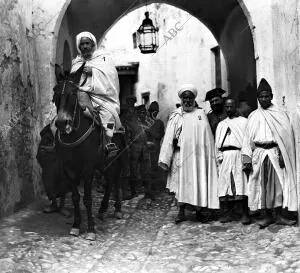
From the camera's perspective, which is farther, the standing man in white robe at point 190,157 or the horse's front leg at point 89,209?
the standing man in white robe at point 190,157

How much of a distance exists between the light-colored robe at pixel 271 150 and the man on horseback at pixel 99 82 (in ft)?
6.36

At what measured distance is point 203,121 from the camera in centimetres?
842

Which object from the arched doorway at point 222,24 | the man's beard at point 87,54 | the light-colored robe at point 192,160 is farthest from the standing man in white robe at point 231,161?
the arched doorway at point 222,24

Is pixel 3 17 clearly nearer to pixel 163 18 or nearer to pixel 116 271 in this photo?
pixel 116 271

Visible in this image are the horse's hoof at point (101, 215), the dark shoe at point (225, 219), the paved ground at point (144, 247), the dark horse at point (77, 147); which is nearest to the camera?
the paved ground at point (144, 247)

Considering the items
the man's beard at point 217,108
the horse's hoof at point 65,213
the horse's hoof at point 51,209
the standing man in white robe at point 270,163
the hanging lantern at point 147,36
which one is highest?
the hanging lantern at point 147,36

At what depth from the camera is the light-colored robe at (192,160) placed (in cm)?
824

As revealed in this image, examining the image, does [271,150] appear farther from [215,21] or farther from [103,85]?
[215,21]

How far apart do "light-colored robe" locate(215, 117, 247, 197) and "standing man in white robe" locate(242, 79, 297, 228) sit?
11.1 inches

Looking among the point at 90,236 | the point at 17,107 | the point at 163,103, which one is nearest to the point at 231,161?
the point at 90,236

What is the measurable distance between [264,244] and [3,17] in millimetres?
4849

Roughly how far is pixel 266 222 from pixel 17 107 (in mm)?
4145

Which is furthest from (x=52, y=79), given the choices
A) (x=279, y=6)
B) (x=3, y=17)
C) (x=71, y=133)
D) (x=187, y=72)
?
(x=187, y=72)

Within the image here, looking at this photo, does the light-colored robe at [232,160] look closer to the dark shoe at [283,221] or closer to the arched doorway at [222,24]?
the dark shoe at [283,221]
